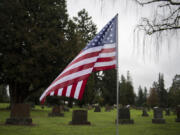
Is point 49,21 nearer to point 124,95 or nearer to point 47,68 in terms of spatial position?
point 47,68

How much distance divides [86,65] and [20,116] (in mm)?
10832

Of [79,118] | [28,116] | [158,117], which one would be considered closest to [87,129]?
[79,118]

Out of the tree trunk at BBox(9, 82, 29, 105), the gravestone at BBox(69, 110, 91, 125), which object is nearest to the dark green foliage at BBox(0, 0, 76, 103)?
the tree trunk at BBox(9, 82, 29, 105)

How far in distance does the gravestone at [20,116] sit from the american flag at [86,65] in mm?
10217

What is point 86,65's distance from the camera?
18.9 feet

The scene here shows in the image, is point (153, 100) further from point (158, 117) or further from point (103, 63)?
point (103, 63)

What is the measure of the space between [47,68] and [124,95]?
72.6m

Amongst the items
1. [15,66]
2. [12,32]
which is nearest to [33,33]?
[12,32]

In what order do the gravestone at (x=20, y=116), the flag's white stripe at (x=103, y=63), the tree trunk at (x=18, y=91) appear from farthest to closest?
the tree trunk at (x=18, y=91) → the gravestone at (x=20, y=116) → the flag's white stripe at (x=103, y=63)

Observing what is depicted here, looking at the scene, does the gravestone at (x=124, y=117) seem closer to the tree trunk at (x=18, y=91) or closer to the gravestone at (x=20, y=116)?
the gravestone at (x=20, y=116)

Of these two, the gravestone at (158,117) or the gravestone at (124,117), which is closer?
the gravestone at (124,117)

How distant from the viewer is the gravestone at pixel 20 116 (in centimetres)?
1496

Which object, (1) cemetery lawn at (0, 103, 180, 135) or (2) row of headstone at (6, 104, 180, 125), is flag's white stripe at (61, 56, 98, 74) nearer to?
(1) cemetery lawn at (0, 103, 180, 135)

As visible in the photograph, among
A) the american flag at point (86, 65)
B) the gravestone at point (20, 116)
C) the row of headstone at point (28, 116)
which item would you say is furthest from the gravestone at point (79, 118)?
the american flag at point (86, 65)
